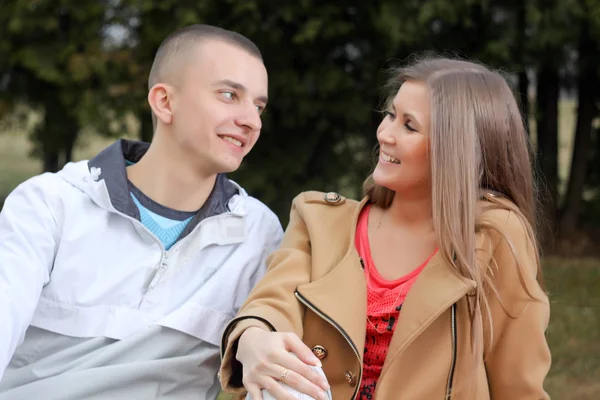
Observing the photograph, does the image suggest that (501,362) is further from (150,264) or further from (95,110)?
(95,110)

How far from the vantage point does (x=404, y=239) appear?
251 centimetres

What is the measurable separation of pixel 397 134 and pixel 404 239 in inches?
12.5

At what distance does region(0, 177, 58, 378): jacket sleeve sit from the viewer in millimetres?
2305

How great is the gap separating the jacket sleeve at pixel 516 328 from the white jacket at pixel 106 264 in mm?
799

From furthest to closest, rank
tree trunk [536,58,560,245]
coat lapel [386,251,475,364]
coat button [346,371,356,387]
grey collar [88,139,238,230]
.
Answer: tree trunk [536,58,560,245], grey collar [88,139,238,230], coat button [346,371,356,387], coat lapel [386,251,475,364]

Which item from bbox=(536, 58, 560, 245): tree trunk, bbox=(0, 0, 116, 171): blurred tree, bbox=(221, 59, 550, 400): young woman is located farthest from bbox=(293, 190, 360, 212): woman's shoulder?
bbox=(536, 58, 560, 245): tree trunk

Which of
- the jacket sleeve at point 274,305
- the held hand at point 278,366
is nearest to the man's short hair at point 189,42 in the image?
the jacket sleeve at point 274,305

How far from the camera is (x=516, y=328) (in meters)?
2.27

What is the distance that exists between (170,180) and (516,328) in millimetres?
1161

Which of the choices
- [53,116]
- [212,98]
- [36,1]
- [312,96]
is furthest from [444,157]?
[53,116]

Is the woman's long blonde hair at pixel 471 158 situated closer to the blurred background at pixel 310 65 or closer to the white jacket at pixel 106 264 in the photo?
the white jacket at pixel 106 264

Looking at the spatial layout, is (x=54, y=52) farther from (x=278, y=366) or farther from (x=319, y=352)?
(x=278, y=366)

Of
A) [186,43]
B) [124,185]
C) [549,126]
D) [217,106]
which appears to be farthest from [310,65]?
[124,185]

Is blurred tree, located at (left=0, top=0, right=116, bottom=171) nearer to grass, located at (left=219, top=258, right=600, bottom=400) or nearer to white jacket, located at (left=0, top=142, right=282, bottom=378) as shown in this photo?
grass, located at (left=219, top=258, right=600, bottom=400)
